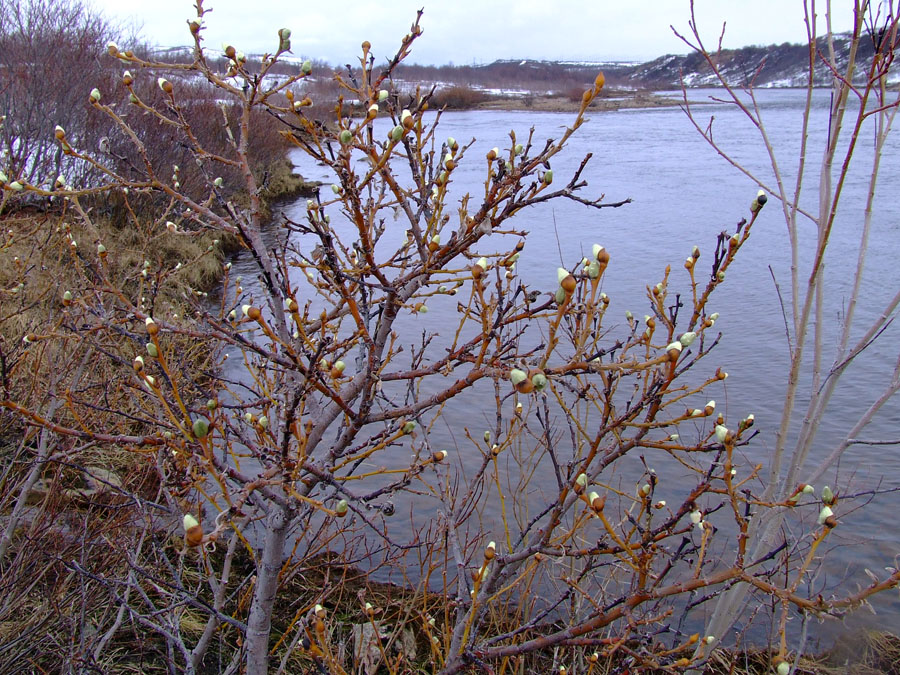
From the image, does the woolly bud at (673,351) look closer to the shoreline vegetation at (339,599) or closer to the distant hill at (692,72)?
the shoreline vegetation at (339,599)

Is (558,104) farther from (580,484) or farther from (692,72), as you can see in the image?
(580,484)

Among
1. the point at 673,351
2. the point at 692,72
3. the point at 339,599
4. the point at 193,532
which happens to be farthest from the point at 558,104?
the point at 193,532

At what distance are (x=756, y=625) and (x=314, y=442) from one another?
4.06m

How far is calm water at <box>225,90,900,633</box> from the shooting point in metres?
6.16

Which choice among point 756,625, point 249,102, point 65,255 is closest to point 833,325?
point 756,625

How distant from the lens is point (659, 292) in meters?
2.33

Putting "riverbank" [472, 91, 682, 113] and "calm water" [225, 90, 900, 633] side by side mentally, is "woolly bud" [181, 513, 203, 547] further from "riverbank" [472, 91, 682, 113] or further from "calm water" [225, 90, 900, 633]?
"riverbank" [472, 91, 682, 113]

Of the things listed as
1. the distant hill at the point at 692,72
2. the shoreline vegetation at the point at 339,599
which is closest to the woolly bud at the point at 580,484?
the shoreline vegetation at the point at 339,599

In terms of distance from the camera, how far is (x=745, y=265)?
11742 mm

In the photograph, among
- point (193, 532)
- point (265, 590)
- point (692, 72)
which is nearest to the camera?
point (193, 532)

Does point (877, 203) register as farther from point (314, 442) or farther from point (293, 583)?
point (314, 442)

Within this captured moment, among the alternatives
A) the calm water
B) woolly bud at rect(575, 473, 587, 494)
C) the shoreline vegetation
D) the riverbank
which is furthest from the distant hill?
woolly bud at rect(575, 473, 587, 494)

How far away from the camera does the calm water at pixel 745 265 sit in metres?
6.16

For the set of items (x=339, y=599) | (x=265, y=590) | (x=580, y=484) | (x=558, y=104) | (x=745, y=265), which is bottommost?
(x=339, y=599)
